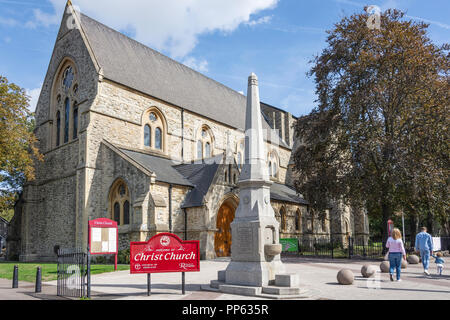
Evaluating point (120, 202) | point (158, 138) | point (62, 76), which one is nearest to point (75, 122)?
point (62, 76)

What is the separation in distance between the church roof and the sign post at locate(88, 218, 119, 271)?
10.7 meters

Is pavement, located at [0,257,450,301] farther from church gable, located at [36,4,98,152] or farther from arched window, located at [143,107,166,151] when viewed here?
church gable, located at [36,4,98,152]

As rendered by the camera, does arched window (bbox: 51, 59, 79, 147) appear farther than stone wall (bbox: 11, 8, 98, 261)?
Yes

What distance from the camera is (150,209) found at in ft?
63.5

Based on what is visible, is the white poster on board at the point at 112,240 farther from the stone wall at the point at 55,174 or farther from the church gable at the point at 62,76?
the church gable at the point at 62,76

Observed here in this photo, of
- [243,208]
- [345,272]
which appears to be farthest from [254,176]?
[345,272]

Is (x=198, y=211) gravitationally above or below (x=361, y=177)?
below

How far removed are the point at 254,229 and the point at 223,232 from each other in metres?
13.5

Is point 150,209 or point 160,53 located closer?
point 150,209

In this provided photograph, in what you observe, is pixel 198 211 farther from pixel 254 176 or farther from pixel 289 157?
pixel 289 157

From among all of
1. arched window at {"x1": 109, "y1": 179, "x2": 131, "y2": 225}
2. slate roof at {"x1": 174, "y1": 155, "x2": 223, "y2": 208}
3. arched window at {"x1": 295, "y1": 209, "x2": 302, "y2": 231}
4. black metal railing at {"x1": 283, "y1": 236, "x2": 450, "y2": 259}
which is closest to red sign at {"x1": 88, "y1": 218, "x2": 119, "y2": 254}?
arched window at {"x1": 109, "y1": 179, "x2": 131, "y2": 225}

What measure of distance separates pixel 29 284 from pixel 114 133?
39.6ft

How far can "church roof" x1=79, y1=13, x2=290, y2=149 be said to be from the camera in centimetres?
2465

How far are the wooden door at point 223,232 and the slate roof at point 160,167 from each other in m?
2.59
